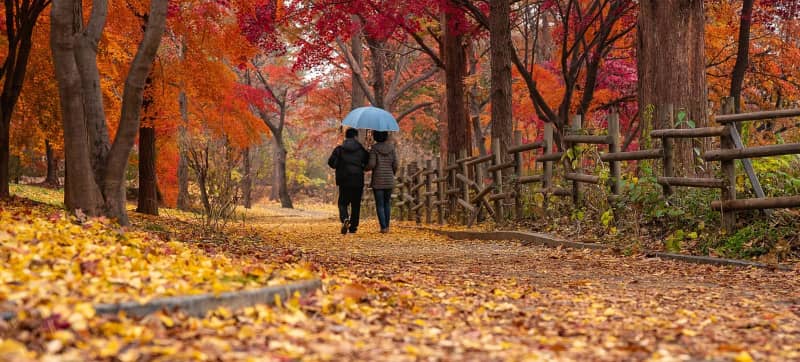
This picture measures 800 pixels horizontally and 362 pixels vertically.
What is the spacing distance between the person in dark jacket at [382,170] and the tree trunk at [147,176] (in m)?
6.25

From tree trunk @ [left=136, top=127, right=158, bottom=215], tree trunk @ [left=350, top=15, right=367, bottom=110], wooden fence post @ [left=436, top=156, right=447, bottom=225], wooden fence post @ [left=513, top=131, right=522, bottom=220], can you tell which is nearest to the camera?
wooden fence post @ [left=513, top=131, right=522, bottom=220]

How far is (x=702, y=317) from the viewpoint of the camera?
438cm

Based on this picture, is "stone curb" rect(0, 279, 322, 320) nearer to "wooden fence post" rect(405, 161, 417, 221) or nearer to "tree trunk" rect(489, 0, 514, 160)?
"tree trunk" rect(489, 0, 514, 160)

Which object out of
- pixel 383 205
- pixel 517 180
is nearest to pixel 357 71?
pixel 383 205

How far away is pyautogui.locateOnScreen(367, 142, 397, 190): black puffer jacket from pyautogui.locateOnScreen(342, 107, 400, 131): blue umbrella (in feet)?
2.38

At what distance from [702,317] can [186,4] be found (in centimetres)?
1273

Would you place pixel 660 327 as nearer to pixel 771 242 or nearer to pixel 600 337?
pixel 600 337

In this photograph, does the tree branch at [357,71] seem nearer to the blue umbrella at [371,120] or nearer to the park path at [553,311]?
the blue umbrella at [371,120]

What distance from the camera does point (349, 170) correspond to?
473 inches

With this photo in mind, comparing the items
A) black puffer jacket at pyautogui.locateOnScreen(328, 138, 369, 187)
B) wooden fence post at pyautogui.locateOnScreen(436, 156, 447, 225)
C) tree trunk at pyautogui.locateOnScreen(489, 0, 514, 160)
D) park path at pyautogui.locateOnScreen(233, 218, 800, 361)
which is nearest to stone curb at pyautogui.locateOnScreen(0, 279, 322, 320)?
park path at pyautogui.locateOnScreen(233, 218, 800, 361)

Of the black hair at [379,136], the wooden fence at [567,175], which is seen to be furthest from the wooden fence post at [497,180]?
the black hair at [379,136]

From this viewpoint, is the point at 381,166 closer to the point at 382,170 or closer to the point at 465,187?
the point at 382,170

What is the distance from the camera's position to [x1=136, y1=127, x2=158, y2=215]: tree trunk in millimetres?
16609

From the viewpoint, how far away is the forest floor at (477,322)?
3.08 metres
